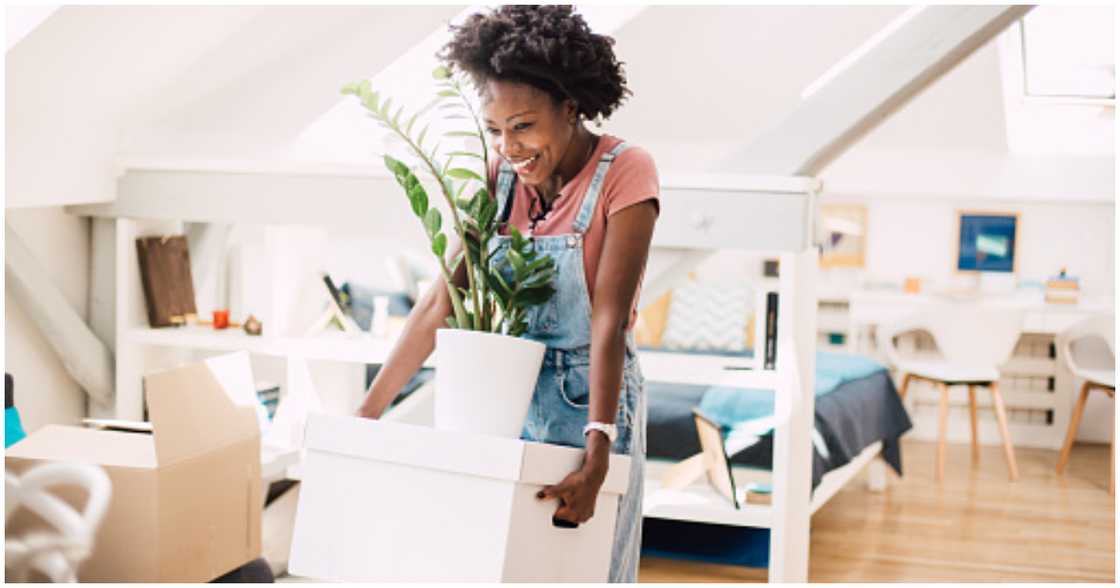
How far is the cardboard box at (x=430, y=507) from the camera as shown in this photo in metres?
1.58

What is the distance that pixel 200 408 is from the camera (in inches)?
88.8

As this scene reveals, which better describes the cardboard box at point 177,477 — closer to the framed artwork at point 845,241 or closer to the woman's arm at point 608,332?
the woman's arm at point 608,332

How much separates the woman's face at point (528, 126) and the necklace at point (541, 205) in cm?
4

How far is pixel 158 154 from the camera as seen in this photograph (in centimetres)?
341

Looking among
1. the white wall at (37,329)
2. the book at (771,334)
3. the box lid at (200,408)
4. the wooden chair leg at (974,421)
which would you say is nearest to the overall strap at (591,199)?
the box lid at (200,408)

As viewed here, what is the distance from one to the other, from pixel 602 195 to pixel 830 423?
8.88ft

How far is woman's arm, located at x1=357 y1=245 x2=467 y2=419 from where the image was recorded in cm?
183

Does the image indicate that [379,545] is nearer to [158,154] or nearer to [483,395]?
[483,395]

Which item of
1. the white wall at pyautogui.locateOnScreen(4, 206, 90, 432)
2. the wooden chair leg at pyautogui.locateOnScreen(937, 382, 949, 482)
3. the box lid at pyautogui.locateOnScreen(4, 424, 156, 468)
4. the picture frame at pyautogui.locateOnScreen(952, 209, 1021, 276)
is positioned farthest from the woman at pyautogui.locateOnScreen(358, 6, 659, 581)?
the picture frame at pyautogui.locateOnScreen(952, 209, 1021, 276)

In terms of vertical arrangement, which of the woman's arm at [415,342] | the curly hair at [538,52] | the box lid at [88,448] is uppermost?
the curly hair at [538,52]

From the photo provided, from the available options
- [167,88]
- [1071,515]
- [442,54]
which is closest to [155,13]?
[167,88]

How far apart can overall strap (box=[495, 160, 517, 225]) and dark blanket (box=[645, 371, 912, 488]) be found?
6.91ft

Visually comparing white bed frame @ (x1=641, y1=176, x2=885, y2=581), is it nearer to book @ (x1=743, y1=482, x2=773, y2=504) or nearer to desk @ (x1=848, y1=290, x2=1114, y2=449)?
book @ (x1=743, y1=482, x2=773, y2=504)

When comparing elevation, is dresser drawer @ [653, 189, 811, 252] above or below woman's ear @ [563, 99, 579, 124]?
below
